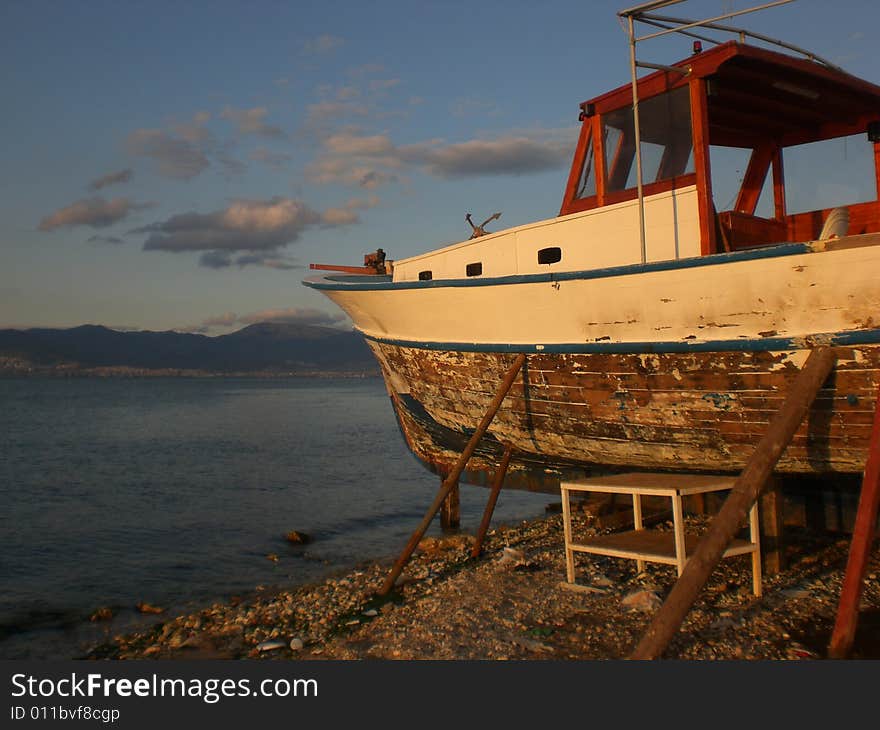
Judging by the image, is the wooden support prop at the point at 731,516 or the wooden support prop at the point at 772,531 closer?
the wooden support prop at the point at 731,516

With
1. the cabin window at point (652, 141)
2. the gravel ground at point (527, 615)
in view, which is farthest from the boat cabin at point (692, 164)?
the gravel ground at point (527, 615)

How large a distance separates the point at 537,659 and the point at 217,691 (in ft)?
7.73

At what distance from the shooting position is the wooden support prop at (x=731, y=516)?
4926mm

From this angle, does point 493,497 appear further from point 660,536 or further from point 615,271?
point 615,271

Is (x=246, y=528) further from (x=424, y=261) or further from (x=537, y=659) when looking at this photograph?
(x=537, y=659)

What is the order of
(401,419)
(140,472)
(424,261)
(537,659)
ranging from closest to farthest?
(537,659)
(424,261)
(401,419)
(140,472)

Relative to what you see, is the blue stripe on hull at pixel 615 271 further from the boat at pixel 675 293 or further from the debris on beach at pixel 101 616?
the debris on beach at pixel 101 616

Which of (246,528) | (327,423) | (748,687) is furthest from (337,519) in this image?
(327,423)

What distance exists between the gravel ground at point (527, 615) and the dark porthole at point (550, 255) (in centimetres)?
355

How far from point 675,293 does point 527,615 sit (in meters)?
3.46

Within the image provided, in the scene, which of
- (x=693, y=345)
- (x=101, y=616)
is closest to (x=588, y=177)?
(x=693, y=345)

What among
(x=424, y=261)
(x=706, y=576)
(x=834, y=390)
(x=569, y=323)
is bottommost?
(x=706, y=576)

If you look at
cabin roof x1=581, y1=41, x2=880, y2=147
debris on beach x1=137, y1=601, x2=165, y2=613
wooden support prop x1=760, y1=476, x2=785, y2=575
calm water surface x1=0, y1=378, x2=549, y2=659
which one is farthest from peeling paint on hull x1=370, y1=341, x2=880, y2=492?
debris on beach x1=137, y1=601, x2=165, y2=613

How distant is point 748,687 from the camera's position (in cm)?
463
